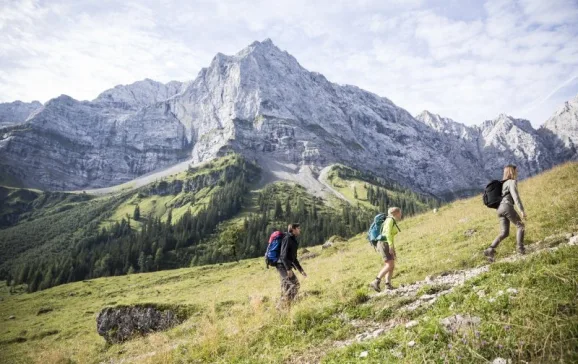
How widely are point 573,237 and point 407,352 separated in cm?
1006

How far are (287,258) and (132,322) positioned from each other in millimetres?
13426

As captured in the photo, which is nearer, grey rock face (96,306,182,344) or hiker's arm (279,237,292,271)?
hiker's arm (279,237,292,271)

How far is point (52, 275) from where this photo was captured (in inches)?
5012

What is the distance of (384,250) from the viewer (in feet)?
42.0

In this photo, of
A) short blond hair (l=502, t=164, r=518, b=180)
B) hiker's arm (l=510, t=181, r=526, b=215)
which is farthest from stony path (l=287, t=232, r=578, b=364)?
short blond hair (l=502, t=164, r=518, b=180)

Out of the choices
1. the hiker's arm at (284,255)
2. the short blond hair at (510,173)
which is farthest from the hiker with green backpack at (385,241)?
the short blond hair at (510,173)

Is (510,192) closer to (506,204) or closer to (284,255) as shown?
(506,204)

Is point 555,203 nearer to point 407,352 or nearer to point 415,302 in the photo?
point 415,302

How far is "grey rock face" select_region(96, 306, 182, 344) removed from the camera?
19.8 metres

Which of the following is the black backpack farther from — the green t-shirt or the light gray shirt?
the green t-shirt

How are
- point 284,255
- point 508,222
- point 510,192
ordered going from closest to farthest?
point 508,222, point 510,192, point 284,255

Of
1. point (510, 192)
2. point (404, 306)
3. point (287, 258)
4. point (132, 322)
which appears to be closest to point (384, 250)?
point (404, 306)

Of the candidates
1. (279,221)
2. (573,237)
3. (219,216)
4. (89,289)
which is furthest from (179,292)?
(219,216)

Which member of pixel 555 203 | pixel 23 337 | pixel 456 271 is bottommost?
pixel 23 337
